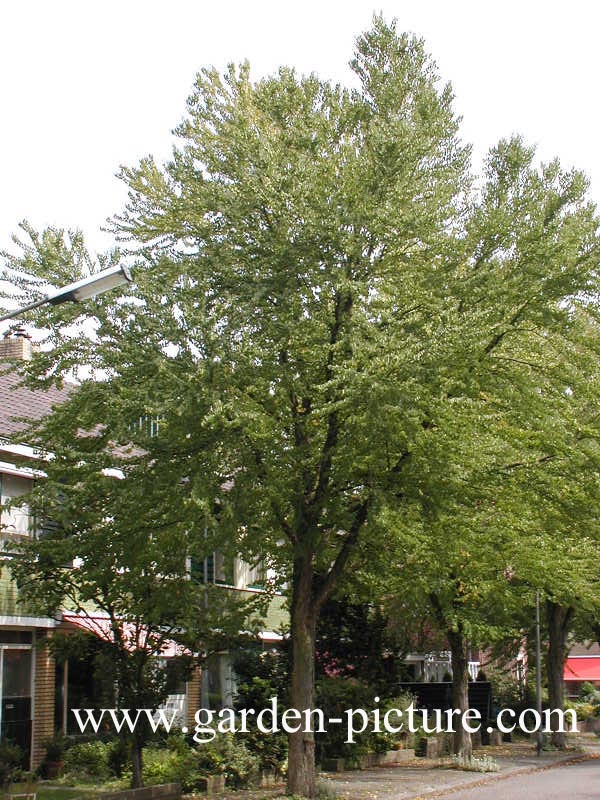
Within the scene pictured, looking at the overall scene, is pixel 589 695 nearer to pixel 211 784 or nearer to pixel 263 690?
pixel 263 690

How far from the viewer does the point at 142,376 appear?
15.3 m

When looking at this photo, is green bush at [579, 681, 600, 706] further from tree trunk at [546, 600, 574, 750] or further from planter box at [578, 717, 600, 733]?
tree trunk at [546, 600, 574, 750]

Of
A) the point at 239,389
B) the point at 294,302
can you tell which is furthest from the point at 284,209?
the point at 239,389

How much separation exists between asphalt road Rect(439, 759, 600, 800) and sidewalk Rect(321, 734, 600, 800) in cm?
42

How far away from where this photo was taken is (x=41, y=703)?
22.4 metres

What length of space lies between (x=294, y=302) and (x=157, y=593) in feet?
17.1

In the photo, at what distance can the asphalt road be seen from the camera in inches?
762

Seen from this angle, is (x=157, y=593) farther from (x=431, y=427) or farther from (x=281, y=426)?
(x=431, y=427)

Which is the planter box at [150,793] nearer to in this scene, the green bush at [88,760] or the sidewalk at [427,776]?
the sidewalk at [427,776]

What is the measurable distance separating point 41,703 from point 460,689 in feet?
33.1

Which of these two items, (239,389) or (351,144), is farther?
(351,144)

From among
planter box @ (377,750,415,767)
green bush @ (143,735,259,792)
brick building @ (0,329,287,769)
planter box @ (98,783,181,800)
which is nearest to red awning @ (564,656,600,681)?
planter box @ (377,750,415,767)

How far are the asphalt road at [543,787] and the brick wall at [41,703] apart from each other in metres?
8.39

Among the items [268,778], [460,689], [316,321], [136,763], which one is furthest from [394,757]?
[316,321]
